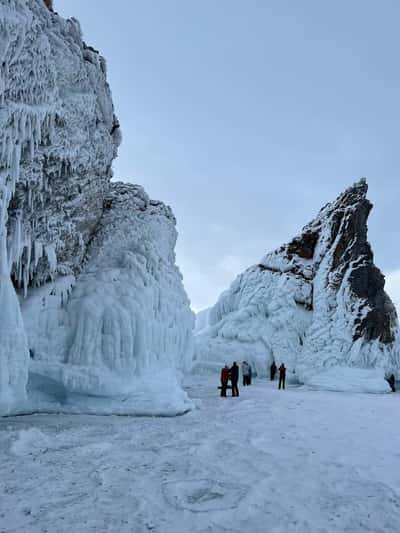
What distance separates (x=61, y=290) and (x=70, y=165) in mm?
3651

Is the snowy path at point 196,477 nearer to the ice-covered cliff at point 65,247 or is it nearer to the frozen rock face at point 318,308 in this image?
the ice-covered cliff at point 65,247

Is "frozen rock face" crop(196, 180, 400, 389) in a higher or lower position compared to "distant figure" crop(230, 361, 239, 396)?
higher

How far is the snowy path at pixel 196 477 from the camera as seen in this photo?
3.82 metres

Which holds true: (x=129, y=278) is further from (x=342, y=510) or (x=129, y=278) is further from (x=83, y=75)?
(x=342, y=510)

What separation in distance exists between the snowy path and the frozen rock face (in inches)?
604

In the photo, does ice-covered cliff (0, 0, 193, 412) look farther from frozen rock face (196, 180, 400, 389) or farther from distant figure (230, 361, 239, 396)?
frozen rock face (196, 180, 400, 389)

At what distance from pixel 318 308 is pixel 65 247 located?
1839cm

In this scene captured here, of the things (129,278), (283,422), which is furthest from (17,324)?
(283,422)

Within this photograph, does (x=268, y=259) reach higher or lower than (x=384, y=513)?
higher

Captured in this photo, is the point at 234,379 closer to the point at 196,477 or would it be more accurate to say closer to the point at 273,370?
the point at 196,477

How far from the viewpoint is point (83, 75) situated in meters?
11.5

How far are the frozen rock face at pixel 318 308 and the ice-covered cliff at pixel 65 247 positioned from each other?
12.9m

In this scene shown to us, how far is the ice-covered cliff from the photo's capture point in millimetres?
8453

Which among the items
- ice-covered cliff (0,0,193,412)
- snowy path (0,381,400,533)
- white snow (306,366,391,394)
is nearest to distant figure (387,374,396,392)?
white snow (306,366,391,394)
